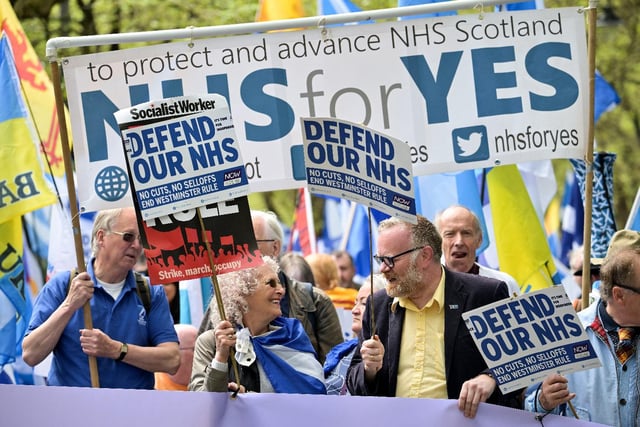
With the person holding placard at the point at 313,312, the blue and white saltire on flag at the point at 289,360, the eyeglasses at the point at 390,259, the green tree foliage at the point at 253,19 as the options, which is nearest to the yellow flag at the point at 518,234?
the person holding placard at the point at 313,312

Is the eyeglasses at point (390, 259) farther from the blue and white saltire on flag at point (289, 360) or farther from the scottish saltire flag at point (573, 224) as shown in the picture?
the scottish saltire flag at point (573, 224)

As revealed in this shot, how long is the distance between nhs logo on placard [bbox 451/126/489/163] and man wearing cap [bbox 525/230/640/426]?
94 cm

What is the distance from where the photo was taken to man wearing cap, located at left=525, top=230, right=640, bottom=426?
508cm

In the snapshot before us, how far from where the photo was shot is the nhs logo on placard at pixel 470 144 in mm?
5902

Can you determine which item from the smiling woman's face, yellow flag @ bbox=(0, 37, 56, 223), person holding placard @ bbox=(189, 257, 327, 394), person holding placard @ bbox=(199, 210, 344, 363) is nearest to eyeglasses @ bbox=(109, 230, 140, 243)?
person holding placard @ bbox=(189, 257, 327, 394)

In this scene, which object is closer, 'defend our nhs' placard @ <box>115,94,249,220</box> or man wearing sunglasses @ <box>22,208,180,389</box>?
'defend our nhs' placard @ <box>115,94,249,220</box>

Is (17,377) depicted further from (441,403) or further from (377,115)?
(441,403)

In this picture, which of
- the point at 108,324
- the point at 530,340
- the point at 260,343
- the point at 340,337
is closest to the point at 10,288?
the point at 108,324

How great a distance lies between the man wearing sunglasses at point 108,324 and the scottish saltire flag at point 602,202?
359 centimetres

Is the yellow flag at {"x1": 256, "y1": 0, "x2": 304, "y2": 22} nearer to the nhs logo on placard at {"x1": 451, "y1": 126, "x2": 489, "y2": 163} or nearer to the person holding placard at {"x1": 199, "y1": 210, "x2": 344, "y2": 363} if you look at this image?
the person holding placard at {"x1": 199, "y1": 210, "x2": 344, "y2": 363}

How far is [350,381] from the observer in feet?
17.7

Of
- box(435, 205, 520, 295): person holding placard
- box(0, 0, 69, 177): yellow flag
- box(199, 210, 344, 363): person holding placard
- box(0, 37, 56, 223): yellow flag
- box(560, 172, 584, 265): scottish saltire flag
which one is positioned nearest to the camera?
box(199, 210, 344, 363): person holding placard

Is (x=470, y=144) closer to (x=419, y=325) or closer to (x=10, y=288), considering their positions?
(x=419, y=325)

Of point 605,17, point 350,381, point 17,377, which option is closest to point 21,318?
point 17,377
